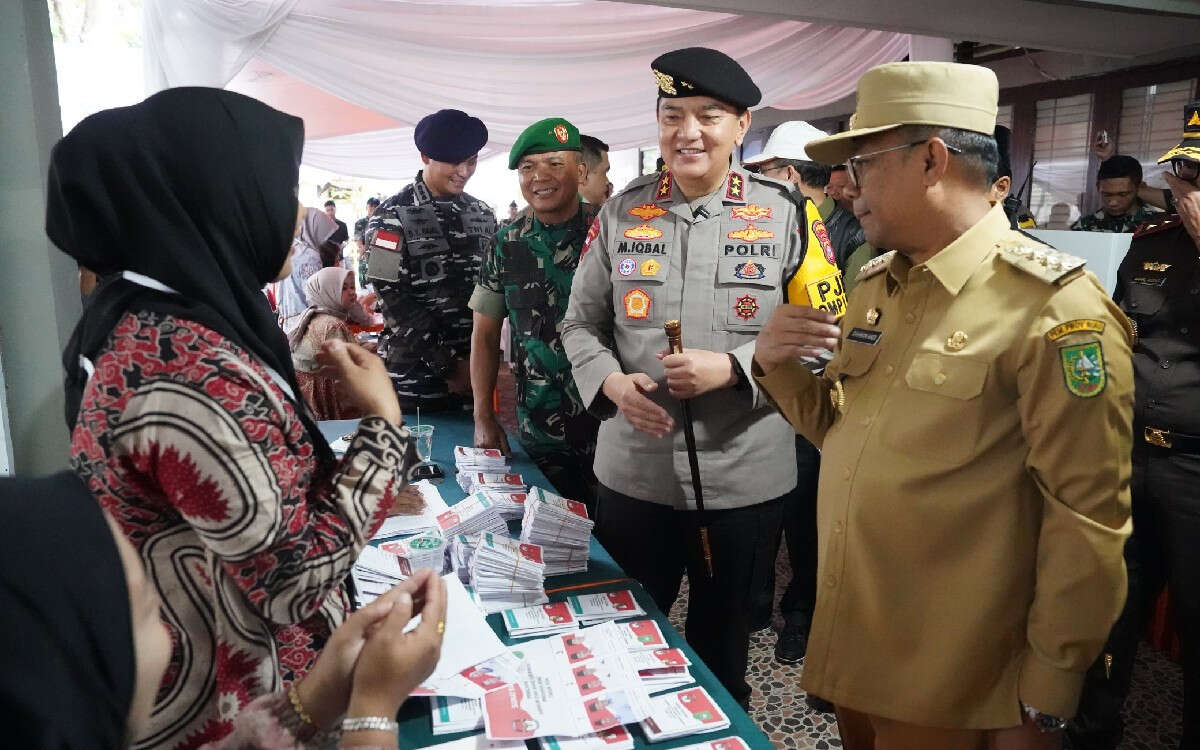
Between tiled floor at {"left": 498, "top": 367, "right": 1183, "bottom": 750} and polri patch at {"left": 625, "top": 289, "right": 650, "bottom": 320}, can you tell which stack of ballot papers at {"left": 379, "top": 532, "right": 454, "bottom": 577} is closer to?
polri patch at {"left": 625, "top": 289, "right": 650, "bottom": 320}

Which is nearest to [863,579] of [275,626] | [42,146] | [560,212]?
[275,626]

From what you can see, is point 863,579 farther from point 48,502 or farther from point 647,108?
point 647,108

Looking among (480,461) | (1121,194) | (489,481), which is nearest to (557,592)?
(489,481)

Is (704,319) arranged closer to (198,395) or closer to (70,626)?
(198,395)

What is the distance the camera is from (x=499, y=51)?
3.88 metres

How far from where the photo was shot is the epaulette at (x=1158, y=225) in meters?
2.38

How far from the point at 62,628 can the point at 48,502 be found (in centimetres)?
11

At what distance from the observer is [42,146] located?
1904 mm

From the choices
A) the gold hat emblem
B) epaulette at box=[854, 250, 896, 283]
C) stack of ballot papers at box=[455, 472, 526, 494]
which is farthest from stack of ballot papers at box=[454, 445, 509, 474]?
epaulette at box=[854, 250, 896, 283]

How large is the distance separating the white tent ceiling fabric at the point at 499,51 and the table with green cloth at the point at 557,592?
66.0 inches

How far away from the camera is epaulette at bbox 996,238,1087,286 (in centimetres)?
119

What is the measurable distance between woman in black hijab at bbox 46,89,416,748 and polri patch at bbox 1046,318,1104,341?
1068 millimetres

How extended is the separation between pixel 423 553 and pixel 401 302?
1.63 metres

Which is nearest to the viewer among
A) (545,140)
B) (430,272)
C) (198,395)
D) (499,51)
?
(198,395)
